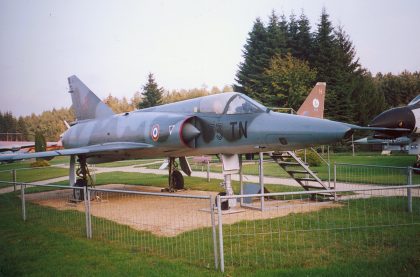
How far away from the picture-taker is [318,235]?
6.61 m

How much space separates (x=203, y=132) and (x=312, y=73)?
112ft

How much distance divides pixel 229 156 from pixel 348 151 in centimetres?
3262

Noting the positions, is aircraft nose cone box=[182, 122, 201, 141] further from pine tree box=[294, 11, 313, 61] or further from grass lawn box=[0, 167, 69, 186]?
pine tree box=[294, 11, 313, 61]

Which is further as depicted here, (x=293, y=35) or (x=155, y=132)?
(x=293, y=35)

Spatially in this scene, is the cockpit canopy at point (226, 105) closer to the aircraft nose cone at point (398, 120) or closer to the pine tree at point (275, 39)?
the aircraft nose cone at point (398, 120)

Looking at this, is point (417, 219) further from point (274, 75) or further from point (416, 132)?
point (274, 75)

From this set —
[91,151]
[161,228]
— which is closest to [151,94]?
[91,151]

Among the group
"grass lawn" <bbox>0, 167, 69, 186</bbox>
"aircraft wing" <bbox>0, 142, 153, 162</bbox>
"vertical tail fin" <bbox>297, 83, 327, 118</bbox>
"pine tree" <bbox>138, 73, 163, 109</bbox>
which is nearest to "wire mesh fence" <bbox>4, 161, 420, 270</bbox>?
"aircraft wing" <bbox>0, 142, 153, 162</bbox>

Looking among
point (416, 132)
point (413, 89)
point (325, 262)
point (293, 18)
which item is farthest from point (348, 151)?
point (325, 262)

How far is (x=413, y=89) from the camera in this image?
3812 cm

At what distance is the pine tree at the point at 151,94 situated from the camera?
58875mm

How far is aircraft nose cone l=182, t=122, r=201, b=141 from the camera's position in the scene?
982 centimetres

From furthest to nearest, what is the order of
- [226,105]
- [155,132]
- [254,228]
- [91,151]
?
[91,151], [155,132], [226,105], [254,228]

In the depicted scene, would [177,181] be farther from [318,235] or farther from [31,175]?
[31,175]
